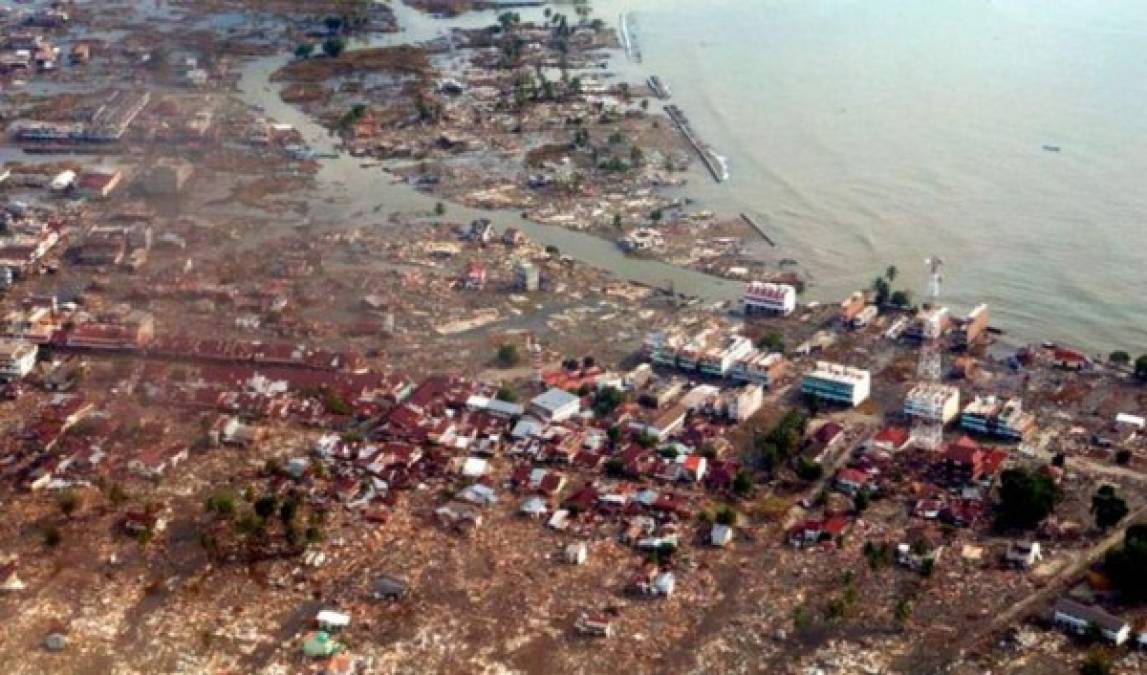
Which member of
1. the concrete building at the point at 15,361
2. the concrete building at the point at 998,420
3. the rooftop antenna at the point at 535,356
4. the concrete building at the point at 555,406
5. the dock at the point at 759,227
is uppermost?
the concrete building at the point at 998,420

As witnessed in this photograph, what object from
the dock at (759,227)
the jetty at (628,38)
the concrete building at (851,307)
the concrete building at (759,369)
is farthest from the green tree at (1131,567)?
the jetty at (628,38)

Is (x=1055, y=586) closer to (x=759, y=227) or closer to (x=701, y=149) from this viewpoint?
(x=759, y=227)

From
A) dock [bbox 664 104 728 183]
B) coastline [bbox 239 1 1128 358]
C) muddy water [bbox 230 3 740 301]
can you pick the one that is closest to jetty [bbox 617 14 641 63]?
dock [bbox 664 104 728 183]

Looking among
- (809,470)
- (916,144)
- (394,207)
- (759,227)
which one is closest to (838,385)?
(809,470)

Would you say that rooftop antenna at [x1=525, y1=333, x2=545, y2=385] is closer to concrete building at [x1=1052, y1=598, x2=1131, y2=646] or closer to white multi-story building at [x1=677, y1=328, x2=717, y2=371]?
white multi-story building at [x1=677, y1=328, x2=717, y2=371]

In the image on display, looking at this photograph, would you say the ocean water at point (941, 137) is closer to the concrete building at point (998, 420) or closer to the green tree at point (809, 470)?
the concrete building at point (998, 420)

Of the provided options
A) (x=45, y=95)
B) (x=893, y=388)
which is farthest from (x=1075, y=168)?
(x=45, y=95)

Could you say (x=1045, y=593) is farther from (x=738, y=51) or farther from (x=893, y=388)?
(x=738, y=51)
